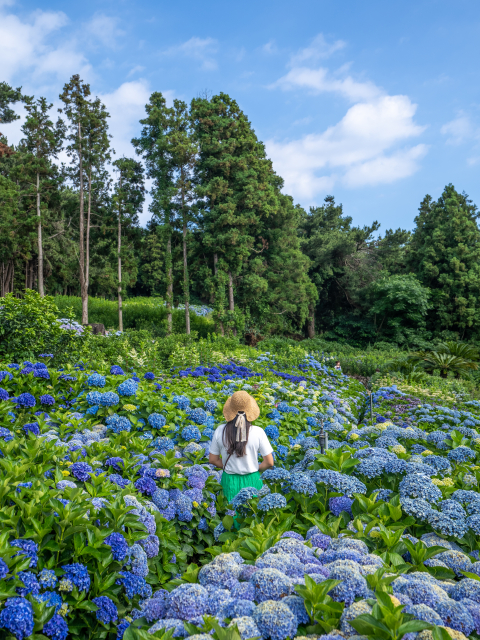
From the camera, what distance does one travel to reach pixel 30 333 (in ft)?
19.0

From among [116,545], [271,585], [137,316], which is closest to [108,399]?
[116,545]

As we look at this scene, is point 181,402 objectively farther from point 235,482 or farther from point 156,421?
point 235,482

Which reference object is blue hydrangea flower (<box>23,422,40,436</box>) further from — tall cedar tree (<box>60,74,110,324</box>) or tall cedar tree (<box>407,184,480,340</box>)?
tall cedar tree (<box>407,184,480,340</box>)

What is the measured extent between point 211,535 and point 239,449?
1.74 ft

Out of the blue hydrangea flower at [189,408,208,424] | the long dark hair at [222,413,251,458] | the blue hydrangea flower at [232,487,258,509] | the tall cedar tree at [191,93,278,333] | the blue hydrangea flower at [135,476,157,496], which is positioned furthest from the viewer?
the tall cedar tree at [191,93,278,333]

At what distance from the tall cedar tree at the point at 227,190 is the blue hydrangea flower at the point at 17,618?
16.0 metres

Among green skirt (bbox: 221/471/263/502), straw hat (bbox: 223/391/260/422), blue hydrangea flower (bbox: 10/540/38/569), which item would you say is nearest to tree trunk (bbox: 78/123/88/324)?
straw hat (bbox: 223/391/260/422)

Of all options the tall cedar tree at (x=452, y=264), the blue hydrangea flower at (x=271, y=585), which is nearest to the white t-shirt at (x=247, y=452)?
the blue hydrangea flower at (x=271, y=585)

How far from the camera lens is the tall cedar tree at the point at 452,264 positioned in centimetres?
2114

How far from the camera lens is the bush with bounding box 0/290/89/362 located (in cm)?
579

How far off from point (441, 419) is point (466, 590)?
3.30 metres

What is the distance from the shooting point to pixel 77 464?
2.26 m

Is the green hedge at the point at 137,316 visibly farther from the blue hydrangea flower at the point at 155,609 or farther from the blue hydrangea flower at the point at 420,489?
the blue hydrangea flower at the point at 155,609

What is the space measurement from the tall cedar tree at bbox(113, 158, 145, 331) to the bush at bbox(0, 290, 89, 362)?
1271 cm
